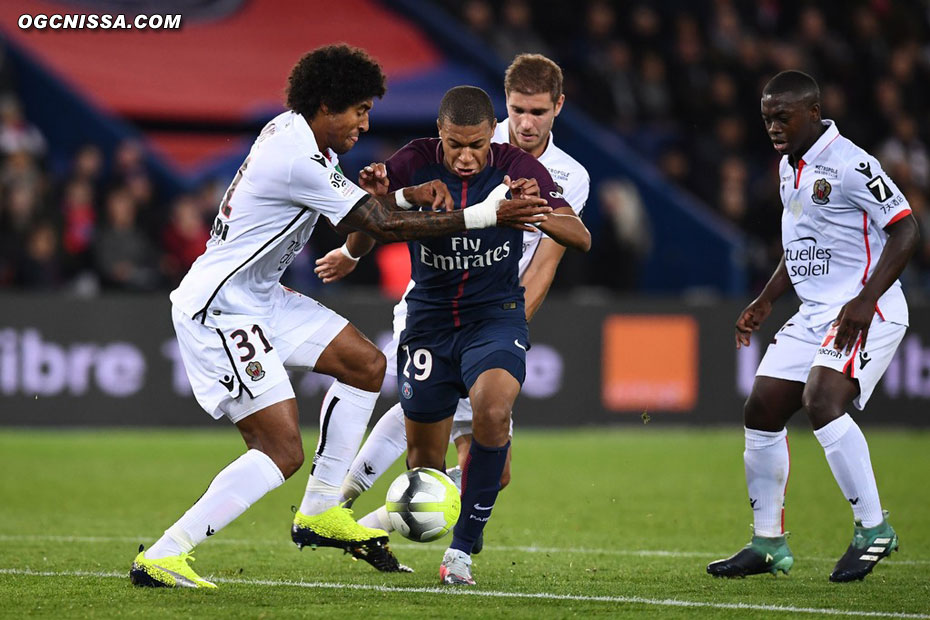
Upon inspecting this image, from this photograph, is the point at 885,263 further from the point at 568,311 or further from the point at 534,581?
the point at 568,311

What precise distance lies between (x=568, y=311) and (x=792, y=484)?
411 centimetres

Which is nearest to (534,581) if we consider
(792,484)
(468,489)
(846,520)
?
(468,489)

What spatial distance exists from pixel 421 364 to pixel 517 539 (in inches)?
76.0

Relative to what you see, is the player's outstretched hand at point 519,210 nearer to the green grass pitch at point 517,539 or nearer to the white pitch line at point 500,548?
the green grass pitch at point 517,539

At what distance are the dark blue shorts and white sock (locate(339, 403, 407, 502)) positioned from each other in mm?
619

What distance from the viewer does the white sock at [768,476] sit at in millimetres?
6973

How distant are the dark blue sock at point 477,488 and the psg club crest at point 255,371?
0.98m

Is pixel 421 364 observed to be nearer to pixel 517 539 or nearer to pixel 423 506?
pixel 423 506

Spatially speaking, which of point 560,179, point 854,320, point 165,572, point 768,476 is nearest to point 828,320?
point 854,320

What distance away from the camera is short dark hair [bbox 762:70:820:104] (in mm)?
6777

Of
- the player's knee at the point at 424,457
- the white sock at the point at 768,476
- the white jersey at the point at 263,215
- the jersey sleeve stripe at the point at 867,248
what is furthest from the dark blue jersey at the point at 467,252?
the jersey sleeve stripe at the point at 867,248

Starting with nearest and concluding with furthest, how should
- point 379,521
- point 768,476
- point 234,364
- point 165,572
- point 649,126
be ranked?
point 165,572 → point 234,364 → point 768,476 → point 379,521 → point 649,126

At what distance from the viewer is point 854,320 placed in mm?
6520

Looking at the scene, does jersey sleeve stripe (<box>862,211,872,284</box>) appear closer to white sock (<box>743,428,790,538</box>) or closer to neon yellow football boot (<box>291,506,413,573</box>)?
white sock (<box>743,428,790,538</box>)
